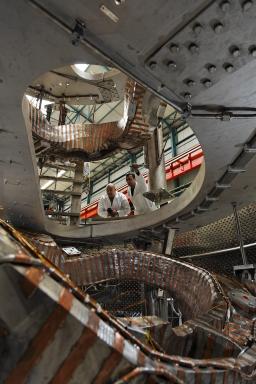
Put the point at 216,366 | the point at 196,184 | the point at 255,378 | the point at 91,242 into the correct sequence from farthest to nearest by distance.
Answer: the point at 91,242 → the point at 196,184 → the point at 255,378 → the point at 216,366

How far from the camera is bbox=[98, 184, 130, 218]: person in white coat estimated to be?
5.80 metres

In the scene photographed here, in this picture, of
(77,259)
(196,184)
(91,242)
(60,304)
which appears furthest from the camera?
(91,242)

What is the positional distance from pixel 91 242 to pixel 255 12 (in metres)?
3.85

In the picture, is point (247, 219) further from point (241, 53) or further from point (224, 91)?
point (241, 53)

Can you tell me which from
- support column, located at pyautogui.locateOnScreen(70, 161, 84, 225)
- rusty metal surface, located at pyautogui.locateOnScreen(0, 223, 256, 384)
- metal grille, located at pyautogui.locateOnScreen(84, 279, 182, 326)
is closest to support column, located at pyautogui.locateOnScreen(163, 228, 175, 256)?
metal grille, located at pyautogui.locateOnScreen(84, 279, 182, 326)

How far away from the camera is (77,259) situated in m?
3.95

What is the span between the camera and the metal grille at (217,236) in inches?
171

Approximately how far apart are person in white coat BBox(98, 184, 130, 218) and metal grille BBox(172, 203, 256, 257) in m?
1.17

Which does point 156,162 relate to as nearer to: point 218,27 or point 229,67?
point 229,67

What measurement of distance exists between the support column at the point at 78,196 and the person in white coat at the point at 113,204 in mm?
502

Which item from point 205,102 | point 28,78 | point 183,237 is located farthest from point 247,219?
point 28,78

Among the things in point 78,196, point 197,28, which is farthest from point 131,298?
point 197,28

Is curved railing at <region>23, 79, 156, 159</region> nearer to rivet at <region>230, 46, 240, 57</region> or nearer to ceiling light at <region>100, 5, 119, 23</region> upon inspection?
rivet at <region>230, 46, 240, 57</region>

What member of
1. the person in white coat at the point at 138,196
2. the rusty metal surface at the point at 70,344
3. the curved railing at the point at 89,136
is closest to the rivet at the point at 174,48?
the rusty metal surface at the point at 70,344
